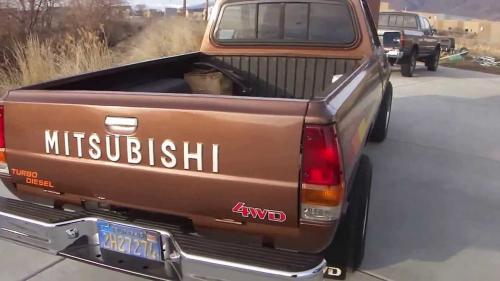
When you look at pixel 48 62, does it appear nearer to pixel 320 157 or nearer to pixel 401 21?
pixel 320 157

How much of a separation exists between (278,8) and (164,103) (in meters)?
2.77

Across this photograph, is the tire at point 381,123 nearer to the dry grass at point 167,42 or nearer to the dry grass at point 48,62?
the dry grass at point 48,62

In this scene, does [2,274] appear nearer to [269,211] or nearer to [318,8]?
[269,211]

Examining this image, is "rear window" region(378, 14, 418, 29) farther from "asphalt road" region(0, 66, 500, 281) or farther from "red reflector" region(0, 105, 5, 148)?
"red reflector" region(0, 105, 5, 148)

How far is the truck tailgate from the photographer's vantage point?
1.99 metres

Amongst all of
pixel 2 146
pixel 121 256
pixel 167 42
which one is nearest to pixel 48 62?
pixel 2 146

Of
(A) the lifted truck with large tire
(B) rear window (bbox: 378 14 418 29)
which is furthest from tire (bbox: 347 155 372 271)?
(B) rear window (bbox: 378 14 418 29)

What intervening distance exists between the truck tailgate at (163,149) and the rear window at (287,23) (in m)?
2.50

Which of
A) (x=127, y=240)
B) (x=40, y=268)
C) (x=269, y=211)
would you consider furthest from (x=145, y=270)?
(x=40, y=268)

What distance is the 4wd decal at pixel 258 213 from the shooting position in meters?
2.05

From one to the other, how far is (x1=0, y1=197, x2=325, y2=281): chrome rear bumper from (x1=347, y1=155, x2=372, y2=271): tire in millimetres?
532

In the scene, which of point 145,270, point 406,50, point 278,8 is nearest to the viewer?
point 145,270

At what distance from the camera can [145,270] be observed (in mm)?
2193

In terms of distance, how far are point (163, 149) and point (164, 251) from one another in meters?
0.48
